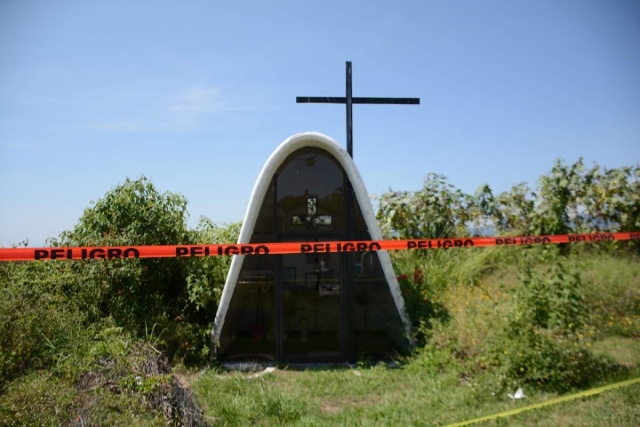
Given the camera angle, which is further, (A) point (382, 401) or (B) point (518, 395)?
(A) point (382, 401)

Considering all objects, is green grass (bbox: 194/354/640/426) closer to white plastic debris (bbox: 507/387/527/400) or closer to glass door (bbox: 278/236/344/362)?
white plastic debris (bbox: 507/387/527/400)

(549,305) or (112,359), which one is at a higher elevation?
(549,305)

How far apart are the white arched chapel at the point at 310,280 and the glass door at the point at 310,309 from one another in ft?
0.06

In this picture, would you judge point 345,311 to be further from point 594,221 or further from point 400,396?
point 594,221

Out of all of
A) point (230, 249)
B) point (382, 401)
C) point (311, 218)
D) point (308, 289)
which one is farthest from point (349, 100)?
point (382, 401)

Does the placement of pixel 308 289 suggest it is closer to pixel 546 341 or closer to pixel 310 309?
pixel 310 309

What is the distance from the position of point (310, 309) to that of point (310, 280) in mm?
506

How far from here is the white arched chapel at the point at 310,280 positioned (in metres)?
Answer: 8.22

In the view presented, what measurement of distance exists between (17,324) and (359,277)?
5.16 m

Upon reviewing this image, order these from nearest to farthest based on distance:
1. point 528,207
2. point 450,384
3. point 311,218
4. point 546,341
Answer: point 546,341, point 450,384, point 311,218, point 528,207

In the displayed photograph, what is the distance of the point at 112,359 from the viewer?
5273 mm

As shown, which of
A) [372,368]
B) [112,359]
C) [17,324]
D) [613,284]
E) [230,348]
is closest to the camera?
[112,359]

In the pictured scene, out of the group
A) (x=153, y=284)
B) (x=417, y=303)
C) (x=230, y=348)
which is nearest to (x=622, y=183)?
(x=417, y=303)

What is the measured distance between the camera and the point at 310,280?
8320 mm
